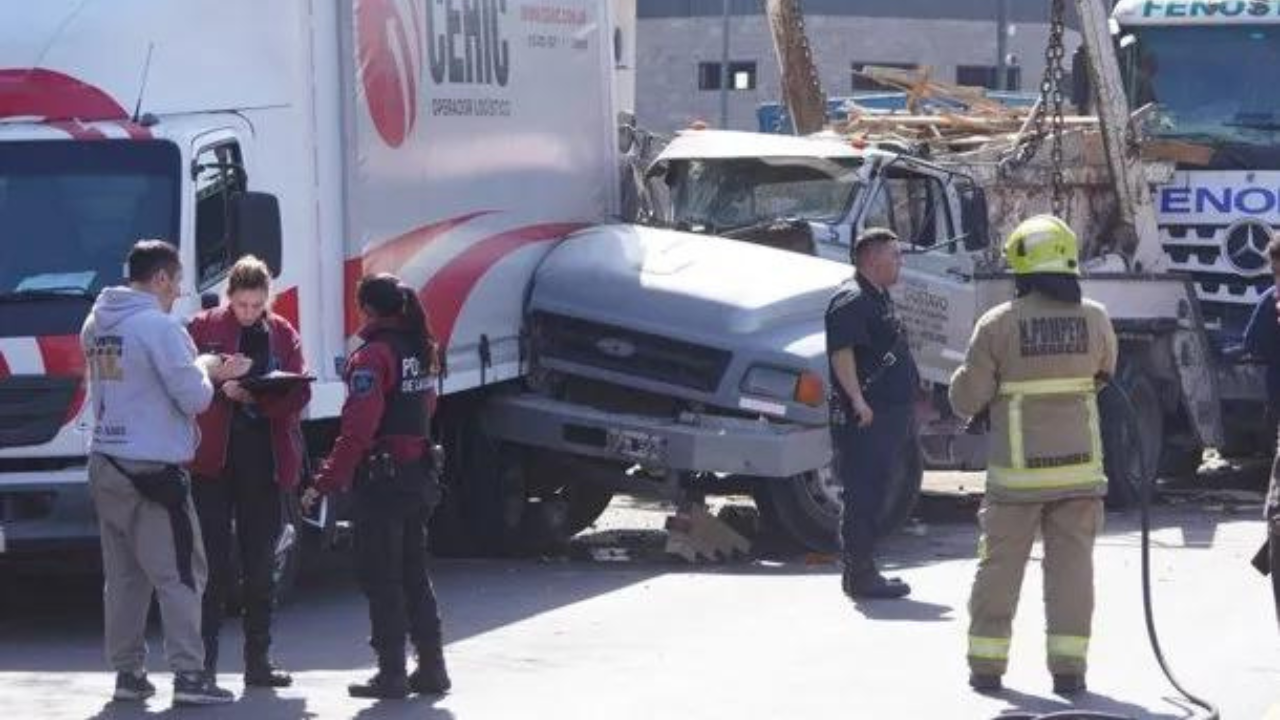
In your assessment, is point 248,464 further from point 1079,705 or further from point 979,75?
point 979,75

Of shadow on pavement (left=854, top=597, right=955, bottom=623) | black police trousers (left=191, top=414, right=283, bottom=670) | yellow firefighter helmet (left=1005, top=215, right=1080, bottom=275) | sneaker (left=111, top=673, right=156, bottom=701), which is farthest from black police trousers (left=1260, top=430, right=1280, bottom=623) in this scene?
sneaker (left=111, top=673, right=156, bottom=701)

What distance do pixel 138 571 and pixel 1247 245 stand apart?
424 inches

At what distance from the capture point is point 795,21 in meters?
20.5

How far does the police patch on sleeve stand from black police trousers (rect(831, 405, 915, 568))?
3.52 metres

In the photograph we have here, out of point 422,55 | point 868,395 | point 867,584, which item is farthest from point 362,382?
point 422,55

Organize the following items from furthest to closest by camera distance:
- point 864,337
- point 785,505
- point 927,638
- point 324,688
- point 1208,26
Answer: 1. point 1208,26
2. point 785,505
3. point 864,337
4. point 927,638
5. point 324,688

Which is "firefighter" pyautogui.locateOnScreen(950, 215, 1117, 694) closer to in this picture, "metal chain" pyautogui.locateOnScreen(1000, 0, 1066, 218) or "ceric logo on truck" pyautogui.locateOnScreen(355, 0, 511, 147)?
"ceric logo on truck" pyautogui.locateOnScreen(355, 0, 511, 147)

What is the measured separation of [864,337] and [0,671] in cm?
430

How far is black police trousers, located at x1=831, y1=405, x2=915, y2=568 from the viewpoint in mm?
12539

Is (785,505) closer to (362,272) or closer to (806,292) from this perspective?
(806,292)

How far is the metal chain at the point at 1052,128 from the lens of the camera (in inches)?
708

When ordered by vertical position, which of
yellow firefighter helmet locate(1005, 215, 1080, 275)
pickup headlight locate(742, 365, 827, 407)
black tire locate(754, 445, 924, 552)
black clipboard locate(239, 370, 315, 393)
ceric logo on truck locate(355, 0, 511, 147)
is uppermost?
ceric logo on truck locate(355, 0, 511, 147)

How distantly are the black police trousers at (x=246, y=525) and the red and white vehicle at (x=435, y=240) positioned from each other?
5.20 feet

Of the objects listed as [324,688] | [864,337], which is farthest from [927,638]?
[324,688]
